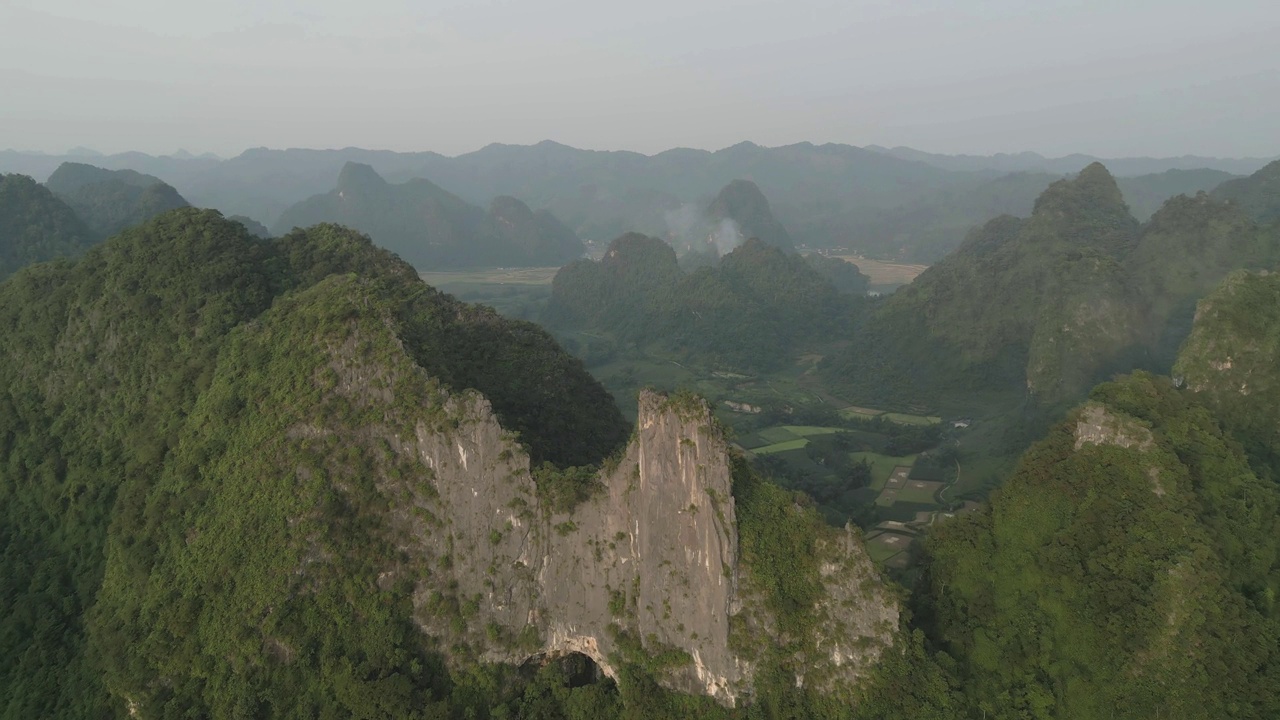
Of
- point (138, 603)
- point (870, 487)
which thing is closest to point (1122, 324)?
point (870, 487)

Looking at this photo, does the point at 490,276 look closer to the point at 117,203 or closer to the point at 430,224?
the point at 430,224

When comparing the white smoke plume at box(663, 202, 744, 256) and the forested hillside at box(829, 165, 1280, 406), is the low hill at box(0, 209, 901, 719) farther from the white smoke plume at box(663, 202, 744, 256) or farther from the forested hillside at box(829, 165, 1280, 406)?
the white smoke plume at box(663, 202, 744, 256)

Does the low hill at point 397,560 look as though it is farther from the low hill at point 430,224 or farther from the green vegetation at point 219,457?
the low hill at point 430,224

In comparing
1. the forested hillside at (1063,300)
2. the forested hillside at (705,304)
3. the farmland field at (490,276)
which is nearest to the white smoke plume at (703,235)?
the farmland field at (490,276)

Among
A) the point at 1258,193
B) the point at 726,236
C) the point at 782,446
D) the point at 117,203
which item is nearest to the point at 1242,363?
the point at 782,446

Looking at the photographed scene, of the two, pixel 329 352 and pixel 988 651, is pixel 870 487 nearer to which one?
pixel 988 651
